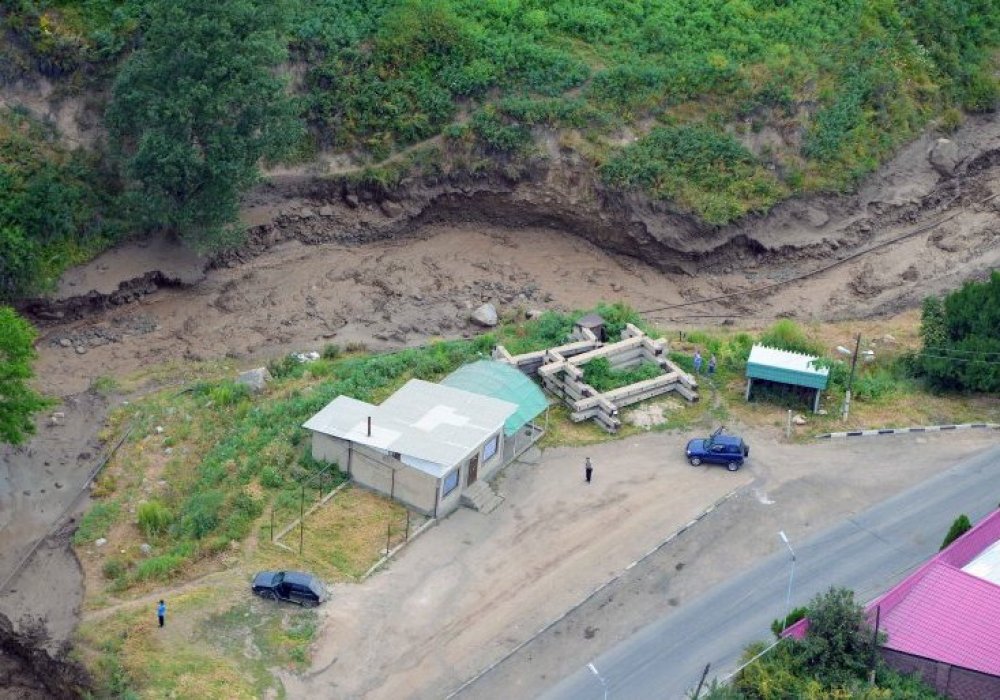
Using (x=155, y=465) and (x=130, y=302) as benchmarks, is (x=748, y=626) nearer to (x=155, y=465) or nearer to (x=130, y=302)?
(x=155, y=465)

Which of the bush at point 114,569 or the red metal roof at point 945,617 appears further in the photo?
the bush at point 114,569

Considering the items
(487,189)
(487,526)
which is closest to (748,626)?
(487,526)

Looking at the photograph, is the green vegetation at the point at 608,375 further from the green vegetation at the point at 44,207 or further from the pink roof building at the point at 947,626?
the green vegetation at the point at 44,207

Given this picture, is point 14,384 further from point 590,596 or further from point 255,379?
point 590,596

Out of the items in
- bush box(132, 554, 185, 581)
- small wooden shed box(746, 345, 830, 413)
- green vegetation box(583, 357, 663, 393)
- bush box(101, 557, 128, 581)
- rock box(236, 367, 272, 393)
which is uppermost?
small wooden shed box(746, 345, 830, 413)

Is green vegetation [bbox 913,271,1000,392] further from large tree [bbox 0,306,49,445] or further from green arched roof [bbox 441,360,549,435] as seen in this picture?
large tree [bbox 0,306,49,445]

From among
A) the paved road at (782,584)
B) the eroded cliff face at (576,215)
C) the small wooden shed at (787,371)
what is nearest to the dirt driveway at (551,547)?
the paved road at (782,584)

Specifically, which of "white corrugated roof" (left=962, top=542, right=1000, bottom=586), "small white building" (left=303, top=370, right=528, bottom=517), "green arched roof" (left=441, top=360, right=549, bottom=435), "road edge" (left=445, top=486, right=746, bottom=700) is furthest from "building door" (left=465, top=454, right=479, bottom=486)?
"white corrugated roof" (left=962, top=542, right=1000, bottom=586)
